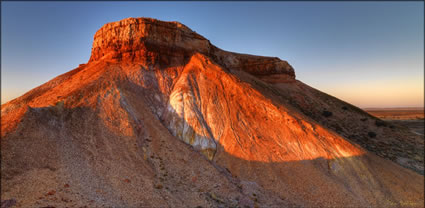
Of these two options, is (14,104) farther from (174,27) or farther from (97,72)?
(174,27)

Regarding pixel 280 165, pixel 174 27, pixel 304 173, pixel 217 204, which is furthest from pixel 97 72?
pixel 304 173

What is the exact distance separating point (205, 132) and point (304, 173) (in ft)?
23.7

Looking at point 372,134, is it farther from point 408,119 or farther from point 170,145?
point 408,119

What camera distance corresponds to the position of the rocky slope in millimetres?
7996

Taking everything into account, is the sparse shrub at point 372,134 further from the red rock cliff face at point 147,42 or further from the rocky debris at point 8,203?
the rocky debris at point 8,203

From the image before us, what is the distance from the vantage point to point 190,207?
8.48m

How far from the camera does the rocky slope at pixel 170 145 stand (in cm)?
800

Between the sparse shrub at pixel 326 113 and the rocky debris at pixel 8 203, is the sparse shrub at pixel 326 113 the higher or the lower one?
the higher one

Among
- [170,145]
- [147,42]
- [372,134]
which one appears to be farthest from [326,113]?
[147,42]

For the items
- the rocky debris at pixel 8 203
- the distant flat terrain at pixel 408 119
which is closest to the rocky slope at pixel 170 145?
the rocky debris at pixel 8 203

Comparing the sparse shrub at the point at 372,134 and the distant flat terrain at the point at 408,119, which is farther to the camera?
the distant flat terrain at the point at 408,119

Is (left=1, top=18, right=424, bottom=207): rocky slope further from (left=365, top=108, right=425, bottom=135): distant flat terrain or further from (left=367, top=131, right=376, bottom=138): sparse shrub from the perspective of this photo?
(left=365, top=108, right=425, bottom=135): distant flat terrain

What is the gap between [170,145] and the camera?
12.7 metres

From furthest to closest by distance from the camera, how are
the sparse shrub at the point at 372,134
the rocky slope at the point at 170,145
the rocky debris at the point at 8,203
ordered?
the sparse shrub at the point at 372,134
the rocky slope at the point at 170,145
the rocky debris at the point at 8,203
